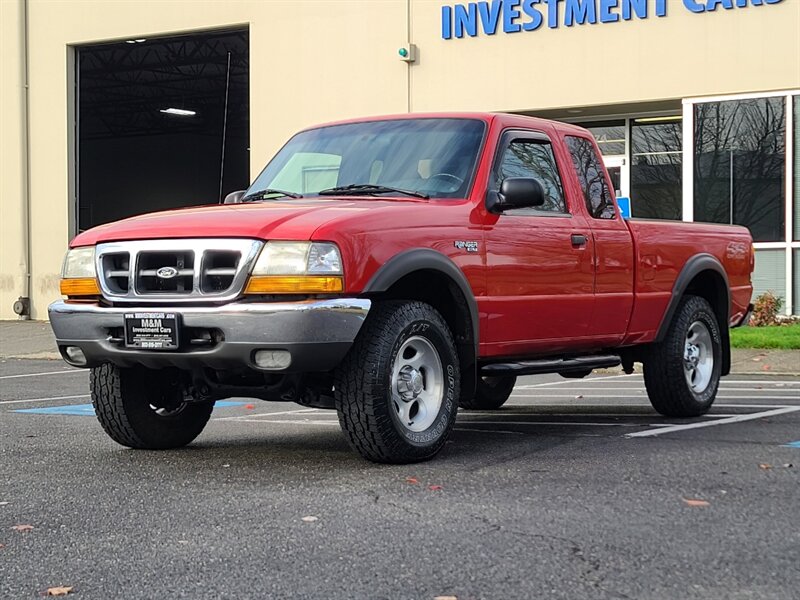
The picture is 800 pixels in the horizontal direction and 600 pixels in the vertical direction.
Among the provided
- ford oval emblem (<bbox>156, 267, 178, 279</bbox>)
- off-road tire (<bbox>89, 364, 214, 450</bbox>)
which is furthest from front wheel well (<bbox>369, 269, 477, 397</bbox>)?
off-road tire (<bbox>89, 364, 214, 450</bbox>)

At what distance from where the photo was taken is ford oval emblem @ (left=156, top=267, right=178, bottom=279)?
6484 millimetres

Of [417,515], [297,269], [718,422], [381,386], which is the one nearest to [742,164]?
[718,422]

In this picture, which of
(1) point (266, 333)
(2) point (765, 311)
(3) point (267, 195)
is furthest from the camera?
(2) point (765, 311)

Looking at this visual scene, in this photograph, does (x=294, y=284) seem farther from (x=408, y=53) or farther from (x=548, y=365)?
(x=408, y=53)

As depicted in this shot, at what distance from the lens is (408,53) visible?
21641 mm

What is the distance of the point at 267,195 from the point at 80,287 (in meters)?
1.42

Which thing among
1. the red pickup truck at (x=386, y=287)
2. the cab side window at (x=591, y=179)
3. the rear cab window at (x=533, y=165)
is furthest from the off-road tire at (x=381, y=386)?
the cab side window at (x=591, y=179)

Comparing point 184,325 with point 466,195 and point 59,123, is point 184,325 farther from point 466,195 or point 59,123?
point 59,123

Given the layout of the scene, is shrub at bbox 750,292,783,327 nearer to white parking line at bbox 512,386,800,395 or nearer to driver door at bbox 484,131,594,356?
white parking line at bbox 512,386,800,395

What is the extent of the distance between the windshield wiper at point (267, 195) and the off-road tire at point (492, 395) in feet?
9.31

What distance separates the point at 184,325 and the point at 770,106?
48.2ft

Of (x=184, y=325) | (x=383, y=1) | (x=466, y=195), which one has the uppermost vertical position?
(x=383, y=1)

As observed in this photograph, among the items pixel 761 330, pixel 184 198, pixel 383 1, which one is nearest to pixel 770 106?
pixel 761 330

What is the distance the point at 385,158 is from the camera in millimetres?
7715
